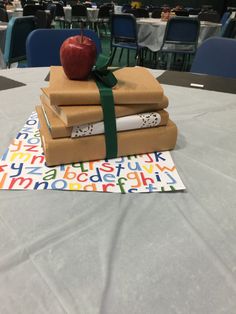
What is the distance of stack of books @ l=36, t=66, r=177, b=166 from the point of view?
0.44 m

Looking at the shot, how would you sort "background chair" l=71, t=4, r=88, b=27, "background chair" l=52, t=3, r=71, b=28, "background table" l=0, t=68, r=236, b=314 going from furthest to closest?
"background chair" l=52, t=3, r=71, b=28 < "background chair" l=71, t=4, r=88, b=27 < "background table" l=0, t=68, r=236, b=314

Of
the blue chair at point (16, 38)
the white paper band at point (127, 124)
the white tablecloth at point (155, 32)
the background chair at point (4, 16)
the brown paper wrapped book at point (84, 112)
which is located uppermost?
the brown paper wrapped book at point (84, 112)

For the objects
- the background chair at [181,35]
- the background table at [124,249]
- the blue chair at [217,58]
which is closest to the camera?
the background table at [124,249]

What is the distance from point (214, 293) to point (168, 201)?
15 cm

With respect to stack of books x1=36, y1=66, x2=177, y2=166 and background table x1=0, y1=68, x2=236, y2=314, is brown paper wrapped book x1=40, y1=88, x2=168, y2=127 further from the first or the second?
background table x1=0, y1=68, x2=236, y2=314

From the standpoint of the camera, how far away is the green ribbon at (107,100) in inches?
17.8

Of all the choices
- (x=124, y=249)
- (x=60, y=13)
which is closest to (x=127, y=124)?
(x=124, y=249)

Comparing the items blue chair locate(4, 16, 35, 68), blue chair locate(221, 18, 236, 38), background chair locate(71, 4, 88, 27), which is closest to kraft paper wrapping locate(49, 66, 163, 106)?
blue chair locate(4, 16, 35, 68)

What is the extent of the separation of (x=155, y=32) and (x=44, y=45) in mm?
2373

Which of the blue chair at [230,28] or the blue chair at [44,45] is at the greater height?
the blue chair at [44,45]

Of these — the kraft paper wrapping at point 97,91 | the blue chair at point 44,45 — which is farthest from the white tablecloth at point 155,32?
the kraft paper wrapping at point 97,91

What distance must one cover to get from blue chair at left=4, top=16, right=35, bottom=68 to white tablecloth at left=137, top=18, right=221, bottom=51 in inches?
63.3

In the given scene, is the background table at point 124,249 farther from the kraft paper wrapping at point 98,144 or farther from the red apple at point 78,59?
the red apple at point 78,59

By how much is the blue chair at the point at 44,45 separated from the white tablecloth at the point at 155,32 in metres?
2.20
